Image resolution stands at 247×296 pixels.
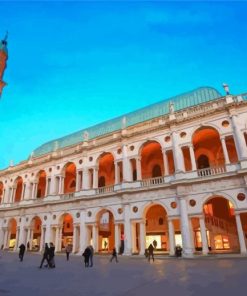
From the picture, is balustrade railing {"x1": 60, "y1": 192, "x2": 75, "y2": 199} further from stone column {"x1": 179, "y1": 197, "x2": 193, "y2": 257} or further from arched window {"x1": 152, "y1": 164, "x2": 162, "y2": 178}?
stone column {"x1": 179, "y1": 197, "x2": 193, "y2": 257}

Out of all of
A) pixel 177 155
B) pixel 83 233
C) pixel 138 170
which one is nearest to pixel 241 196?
pixel 177 155

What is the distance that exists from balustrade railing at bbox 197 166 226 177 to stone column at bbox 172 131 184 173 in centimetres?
181

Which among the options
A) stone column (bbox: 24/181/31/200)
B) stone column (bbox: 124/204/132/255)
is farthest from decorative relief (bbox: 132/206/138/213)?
stone column (bbox: 24/181/31/200)

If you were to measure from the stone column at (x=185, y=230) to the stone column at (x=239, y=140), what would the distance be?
644cm

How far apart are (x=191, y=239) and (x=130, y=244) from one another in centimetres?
622

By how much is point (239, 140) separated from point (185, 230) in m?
9.30

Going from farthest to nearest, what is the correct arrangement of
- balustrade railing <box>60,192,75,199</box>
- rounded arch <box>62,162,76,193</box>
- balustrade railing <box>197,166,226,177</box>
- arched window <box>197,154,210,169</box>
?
rounded arch <box>62,162,76,193</box> < balustrade railing <box>60,192,75,199</box> < arched window <box>197,154,210,169</box> < balustrade railing <box>197,166,226,177</box>

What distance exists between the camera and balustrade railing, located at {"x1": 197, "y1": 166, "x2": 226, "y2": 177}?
21.7m

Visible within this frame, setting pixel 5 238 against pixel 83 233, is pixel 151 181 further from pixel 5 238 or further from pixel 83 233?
pixel 5 238

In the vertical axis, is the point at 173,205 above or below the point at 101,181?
below

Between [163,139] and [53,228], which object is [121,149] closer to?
[163,139]

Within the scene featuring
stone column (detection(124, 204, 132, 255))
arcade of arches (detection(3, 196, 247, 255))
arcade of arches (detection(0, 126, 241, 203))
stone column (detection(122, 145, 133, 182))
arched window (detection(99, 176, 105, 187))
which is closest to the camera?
arcade of arches (detection(3, 196, 247, 255))

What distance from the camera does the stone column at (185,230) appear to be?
816 inches

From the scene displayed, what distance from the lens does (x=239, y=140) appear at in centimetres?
2136
